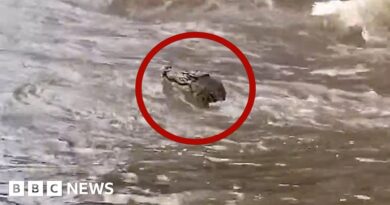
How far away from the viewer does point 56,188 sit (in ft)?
2.96

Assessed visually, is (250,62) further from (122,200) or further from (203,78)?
(122,200)

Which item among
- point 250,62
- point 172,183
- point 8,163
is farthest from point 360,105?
point 8,163

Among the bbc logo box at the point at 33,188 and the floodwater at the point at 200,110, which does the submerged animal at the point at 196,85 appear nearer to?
the floodwater at the point at 200,110

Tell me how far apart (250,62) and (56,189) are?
36cm

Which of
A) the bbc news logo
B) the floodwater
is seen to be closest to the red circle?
the floodwater

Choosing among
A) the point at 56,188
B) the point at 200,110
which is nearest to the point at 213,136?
the point at 200,110

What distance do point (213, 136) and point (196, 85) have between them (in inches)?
3.3

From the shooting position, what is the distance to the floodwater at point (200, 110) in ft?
2.96

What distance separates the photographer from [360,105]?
3.01ft

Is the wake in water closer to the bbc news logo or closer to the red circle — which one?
the red circle

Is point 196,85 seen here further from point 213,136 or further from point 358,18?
point 358,18

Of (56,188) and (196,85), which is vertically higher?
(196,85)

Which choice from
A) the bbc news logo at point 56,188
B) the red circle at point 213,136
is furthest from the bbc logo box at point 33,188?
the red circle at point 213,136

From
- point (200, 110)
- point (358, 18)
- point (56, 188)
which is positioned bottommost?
point (56, 188)
